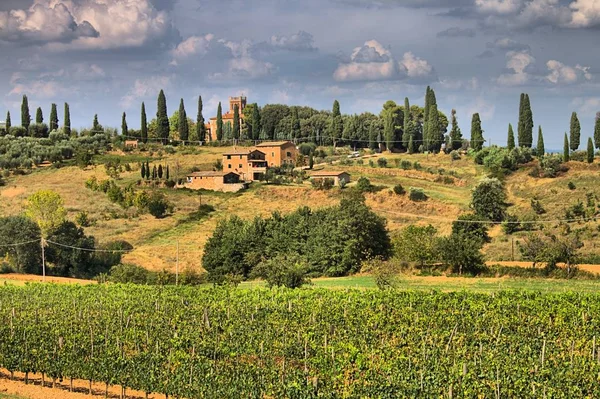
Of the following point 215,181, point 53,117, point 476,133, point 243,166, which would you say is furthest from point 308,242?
point 53,117

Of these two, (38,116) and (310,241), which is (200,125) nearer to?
(38,116)

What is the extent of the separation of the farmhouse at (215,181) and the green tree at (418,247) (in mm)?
29588

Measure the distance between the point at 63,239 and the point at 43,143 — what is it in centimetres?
5176

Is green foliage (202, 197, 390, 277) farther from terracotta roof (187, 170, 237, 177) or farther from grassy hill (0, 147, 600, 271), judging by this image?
terracotta roof (187, 170, 237, 177)

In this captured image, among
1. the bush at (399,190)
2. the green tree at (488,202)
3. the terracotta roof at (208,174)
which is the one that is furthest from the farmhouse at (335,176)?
the green tree at (488,202)

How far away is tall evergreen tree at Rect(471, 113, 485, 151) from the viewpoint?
312 ft

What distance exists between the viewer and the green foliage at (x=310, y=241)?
5538 centimetres

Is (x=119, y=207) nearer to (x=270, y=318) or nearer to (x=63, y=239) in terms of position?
(x=63, y=239)

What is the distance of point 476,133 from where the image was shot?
312 feet

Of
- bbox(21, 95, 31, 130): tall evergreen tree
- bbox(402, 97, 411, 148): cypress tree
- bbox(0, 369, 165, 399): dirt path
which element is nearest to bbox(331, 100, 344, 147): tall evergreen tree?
bbox(402, 97, 411, 148): cypress tree

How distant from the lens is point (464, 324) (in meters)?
29.3

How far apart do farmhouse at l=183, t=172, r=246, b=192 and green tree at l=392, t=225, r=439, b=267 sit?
29.6 meters

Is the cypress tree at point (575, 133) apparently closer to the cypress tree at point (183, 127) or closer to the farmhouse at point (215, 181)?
the farmhouse at point (215, 181)

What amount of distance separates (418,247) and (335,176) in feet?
95.0
